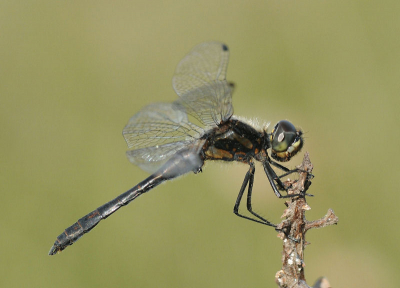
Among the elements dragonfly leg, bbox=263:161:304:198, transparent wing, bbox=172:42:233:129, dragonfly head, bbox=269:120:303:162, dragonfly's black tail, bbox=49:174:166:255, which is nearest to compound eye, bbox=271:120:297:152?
dragonfly head, bbox=269:120:303:162

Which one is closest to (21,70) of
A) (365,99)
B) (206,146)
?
(206,146)

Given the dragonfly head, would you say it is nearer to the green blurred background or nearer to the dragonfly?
the dragonfly

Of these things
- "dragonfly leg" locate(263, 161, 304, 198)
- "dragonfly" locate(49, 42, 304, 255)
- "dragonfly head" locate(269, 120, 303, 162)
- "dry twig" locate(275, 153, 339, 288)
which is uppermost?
"dragonfly" locate(49, 42, 304, 255)

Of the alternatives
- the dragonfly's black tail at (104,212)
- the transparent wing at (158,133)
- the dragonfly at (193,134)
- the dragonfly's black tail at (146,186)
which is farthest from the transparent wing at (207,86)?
the dragonfly's black tail at (104,212)

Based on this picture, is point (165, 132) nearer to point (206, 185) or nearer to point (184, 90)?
point (184, 90)

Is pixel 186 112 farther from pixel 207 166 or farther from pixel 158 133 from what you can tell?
pixel 207 166

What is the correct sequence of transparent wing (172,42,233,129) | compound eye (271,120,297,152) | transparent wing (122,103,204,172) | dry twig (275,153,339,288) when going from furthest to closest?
transparent wing (122,103,204,172)
transparent wing (172,42,233,129)
compound eye (271,120,297,152)
dry twig (275,153,339,288)
